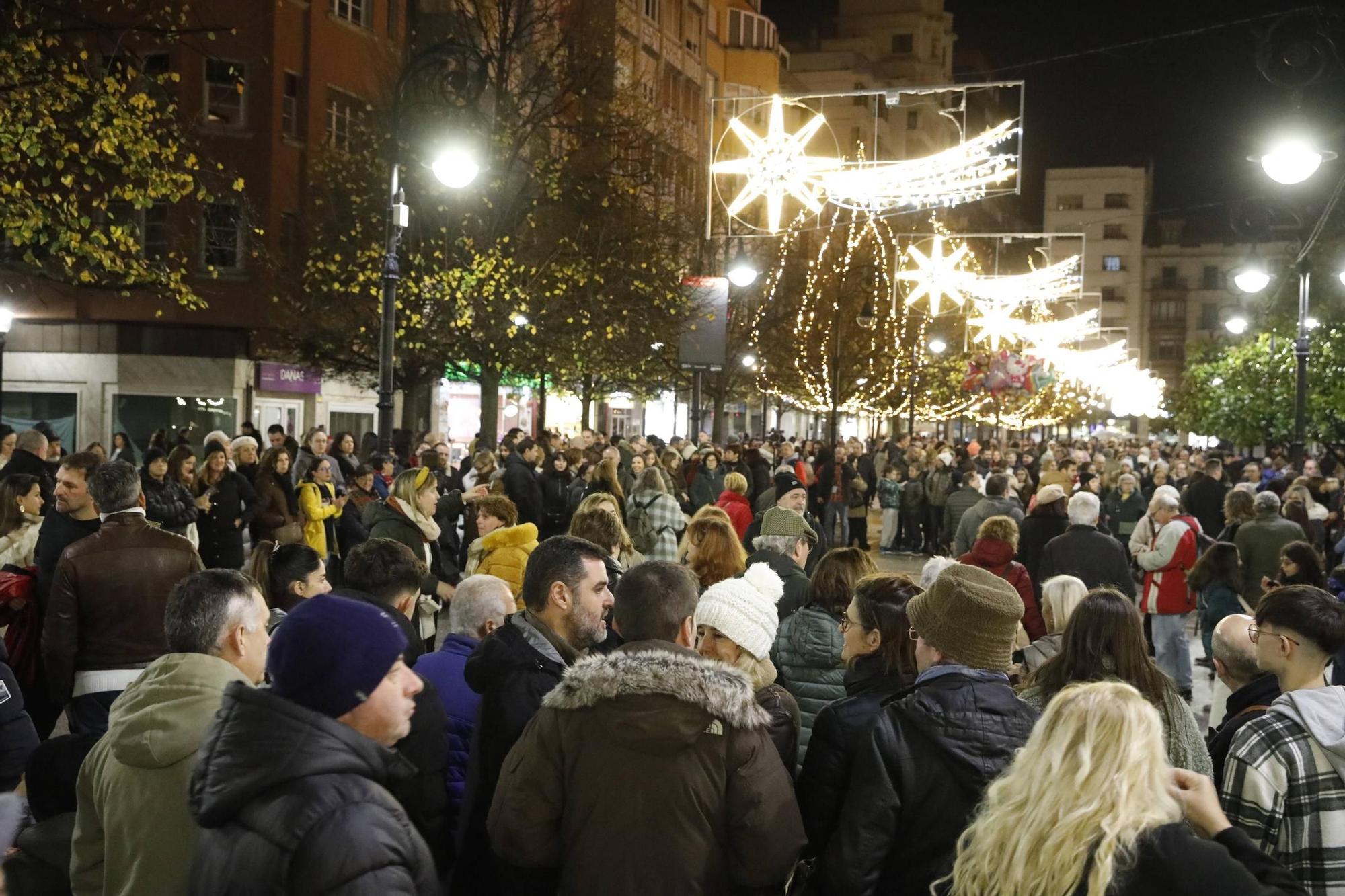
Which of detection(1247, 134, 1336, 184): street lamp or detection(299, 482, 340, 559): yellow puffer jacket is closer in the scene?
detection(299, 482, 340, 559): yellow puffer jacket

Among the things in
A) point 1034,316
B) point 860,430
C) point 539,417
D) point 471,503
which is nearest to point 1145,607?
point 471,503

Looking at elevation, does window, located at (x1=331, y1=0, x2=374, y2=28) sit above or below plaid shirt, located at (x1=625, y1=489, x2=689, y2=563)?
above

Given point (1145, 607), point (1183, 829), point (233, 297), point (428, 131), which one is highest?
point (428, 131)

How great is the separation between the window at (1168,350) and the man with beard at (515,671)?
129 metres

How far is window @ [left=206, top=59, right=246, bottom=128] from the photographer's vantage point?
32.1m

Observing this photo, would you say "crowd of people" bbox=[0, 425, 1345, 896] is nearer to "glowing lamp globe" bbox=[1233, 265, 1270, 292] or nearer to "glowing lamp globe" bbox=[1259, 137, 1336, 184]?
"glowing lamp globe" bbox=[1259, 137, 1336, 184]

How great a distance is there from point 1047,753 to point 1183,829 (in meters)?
0.32

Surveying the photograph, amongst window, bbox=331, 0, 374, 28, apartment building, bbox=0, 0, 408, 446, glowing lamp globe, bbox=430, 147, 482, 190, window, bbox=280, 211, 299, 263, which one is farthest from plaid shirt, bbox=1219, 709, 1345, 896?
window, bbox=331, 0, 374, 28

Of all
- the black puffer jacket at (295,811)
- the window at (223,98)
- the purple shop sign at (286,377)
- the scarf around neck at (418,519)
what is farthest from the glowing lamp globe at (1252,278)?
the window at (223,98)

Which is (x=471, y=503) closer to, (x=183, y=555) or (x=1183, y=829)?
(x=183, y=555)

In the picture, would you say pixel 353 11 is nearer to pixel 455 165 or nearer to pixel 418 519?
pixel 455 165

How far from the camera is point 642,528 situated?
39.8 feet

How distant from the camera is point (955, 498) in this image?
18562mm

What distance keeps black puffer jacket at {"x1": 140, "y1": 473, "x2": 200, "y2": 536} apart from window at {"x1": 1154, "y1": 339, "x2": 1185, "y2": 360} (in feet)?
407
